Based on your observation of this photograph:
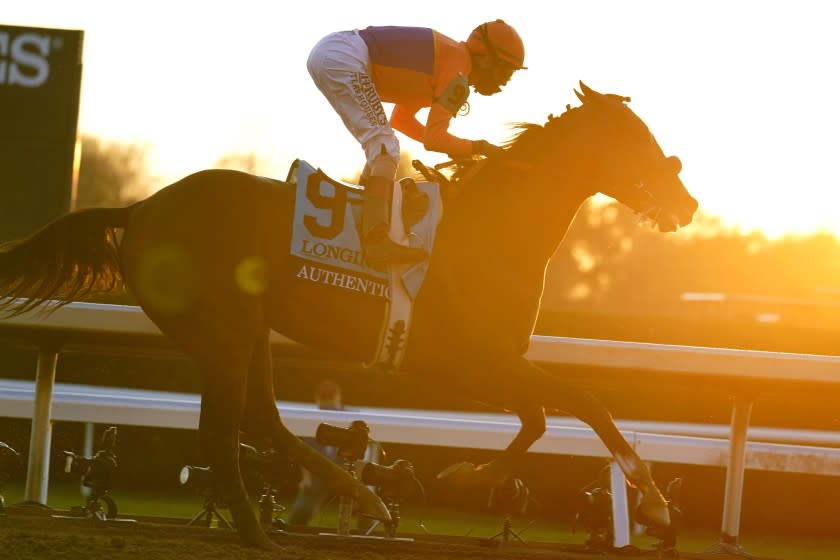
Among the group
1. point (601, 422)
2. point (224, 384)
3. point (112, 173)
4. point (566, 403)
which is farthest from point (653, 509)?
point (112, 173)

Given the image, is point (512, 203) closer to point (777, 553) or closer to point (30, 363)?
→ point (777, 553)

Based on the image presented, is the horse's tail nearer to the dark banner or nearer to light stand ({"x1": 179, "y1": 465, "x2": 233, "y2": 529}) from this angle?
light stand ({"x1": 179, "y1": 465, "x2": 233, "y2": 529})

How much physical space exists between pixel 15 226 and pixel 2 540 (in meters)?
2.81

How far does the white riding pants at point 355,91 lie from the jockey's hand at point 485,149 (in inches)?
12.6

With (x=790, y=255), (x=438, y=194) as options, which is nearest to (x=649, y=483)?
(x=438, y=194)

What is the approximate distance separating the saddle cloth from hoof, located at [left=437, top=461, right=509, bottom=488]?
0.44 meters

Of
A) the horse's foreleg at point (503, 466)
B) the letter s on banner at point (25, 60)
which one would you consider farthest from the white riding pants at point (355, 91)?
the letter s on banner at point (25, 60)

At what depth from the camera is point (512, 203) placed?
16.8 ft

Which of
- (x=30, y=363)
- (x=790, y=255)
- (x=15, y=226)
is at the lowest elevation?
(x=30, y=363)

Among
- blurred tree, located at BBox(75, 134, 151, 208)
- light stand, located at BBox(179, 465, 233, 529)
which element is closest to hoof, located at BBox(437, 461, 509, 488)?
light stand, located at BBox(179, 465, 233, 529)

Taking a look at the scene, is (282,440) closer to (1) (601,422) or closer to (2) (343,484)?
(2) (343,484)

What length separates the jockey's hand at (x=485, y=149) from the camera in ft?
16.7

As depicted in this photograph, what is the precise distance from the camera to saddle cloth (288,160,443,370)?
4871 mm

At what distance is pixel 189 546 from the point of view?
4625 millimetres
